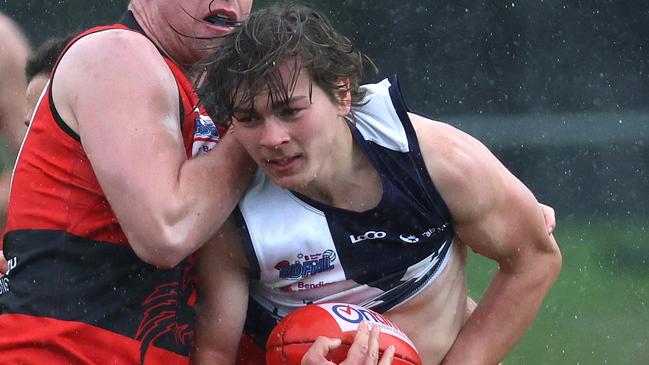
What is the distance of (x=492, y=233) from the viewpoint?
368 centimetres

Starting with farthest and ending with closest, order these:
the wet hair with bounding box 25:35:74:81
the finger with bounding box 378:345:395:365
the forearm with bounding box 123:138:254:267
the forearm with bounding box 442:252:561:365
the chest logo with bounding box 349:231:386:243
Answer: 1. the wet hair with bounding box 25:35:74:81
2. the forearm with bounding box 442:252:561:365
3. the chest logo with bounding box 349:231:386:243
4. the finger with bounding box 378:345:395:365
5. the forearm with bounding box 123:138:254:267

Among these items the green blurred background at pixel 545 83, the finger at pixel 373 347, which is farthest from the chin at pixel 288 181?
the green blurred background at pixel 545 83

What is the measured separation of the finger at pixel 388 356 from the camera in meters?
3.32

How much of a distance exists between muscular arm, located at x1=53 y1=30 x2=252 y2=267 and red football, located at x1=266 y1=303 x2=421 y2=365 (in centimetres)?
35

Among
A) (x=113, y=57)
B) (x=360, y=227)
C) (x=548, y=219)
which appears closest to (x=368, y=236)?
(x=360, y=227)

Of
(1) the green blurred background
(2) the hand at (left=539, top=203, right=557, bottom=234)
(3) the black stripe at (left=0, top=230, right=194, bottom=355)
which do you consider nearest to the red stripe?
(3) the black stripe at (left=0, top=230, right=194, bottom=355)

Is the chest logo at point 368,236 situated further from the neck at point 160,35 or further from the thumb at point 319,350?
the neck at point 160,35

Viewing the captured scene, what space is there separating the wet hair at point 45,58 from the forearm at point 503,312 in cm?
186

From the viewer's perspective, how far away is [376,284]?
12.1ft

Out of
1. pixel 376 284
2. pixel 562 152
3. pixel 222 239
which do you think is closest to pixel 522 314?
pixel 376 284

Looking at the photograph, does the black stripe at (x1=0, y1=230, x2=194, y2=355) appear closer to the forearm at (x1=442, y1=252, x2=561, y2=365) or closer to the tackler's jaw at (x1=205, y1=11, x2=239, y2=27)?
the tackler's jaw at (x1=205, y1=11, x2=239, y2=27)

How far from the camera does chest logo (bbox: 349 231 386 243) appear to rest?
3.58 m

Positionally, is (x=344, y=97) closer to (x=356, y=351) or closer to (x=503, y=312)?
(x=356, y=351)

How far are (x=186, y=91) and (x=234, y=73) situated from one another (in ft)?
0.90
